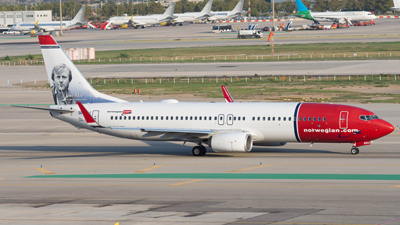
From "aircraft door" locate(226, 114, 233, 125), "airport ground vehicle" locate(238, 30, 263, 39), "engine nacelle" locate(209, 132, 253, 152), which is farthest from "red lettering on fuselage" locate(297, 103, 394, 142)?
"airport ground vehicle" locate(238, 30, 263, 39)

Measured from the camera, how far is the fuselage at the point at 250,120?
36.7 meters

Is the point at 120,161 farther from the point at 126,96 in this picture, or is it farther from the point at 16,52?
the point at 16,52

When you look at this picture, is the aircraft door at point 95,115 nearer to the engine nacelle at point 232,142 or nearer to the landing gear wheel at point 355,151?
the engine nacelle at point 232,142

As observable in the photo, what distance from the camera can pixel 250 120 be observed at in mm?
38250

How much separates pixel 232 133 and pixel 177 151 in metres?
6.63

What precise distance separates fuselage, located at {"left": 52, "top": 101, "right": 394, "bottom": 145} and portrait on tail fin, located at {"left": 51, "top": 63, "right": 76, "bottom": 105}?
1.57 m

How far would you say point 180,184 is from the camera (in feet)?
100

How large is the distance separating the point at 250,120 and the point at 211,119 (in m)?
2.95

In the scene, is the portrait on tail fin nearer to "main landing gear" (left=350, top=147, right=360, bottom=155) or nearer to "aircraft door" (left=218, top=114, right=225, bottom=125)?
"aircraft door" (left=218, top=114, right=225, bottom=125)

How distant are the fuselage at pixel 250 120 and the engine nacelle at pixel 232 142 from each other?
124cm

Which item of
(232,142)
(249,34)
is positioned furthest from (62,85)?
(249,34)

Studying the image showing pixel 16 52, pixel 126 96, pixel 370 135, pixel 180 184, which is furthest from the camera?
pixel 16 52

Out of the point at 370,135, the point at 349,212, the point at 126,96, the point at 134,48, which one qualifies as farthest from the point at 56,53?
the point at 134,48

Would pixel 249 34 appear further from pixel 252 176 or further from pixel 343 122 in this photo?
pixel 252 176
